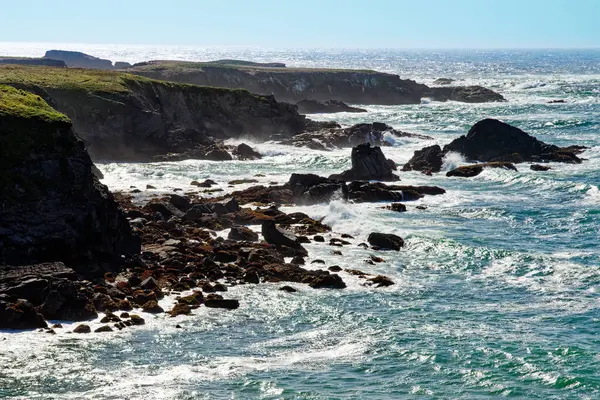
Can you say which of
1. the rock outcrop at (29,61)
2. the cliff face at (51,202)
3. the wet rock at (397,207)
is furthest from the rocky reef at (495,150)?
the rock outcrop at (29,61)

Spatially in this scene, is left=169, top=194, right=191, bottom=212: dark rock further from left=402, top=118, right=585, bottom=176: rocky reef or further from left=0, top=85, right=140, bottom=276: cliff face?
left=402, top=118, right=585, bottom=176: rocky reef

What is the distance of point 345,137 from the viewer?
3541 inches

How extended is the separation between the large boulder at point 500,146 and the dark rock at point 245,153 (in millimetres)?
18747

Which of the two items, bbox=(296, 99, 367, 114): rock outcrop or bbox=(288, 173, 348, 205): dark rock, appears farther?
bbox=(296, 99, 367, 114): rock outcrop

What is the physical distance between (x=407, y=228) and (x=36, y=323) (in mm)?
25180

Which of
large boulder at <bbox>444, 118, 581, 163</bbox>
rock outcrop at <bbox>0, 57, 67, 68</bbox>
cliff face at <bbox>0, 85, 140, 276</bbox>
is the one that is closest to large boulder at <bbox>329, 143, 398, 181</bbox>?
large boulder at <bbox>444, 118, 581, 163</bbox>

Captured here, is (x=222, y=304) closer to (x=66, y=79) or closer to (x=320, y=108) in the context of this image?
(x=66, y=79)

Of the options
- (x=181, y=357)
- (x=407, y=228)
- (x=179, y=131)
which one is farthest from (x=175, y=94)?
(x=181, y=357)

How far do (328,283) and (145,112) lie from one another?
4858 centimetres

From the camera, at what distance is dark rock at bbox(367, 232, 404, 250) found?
143 ft

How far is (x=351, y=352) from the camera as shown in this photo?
89.8ft

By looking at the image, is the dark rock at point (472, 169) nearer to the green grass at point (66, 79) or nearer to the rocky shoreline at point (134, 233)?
the rocky shoreline at point (134, 233)

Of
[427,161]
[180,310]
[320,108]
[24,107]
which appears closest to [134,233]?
[24,107]

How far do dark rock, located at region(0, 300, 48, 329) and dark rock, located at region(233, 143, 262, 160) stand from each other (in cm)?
5169
